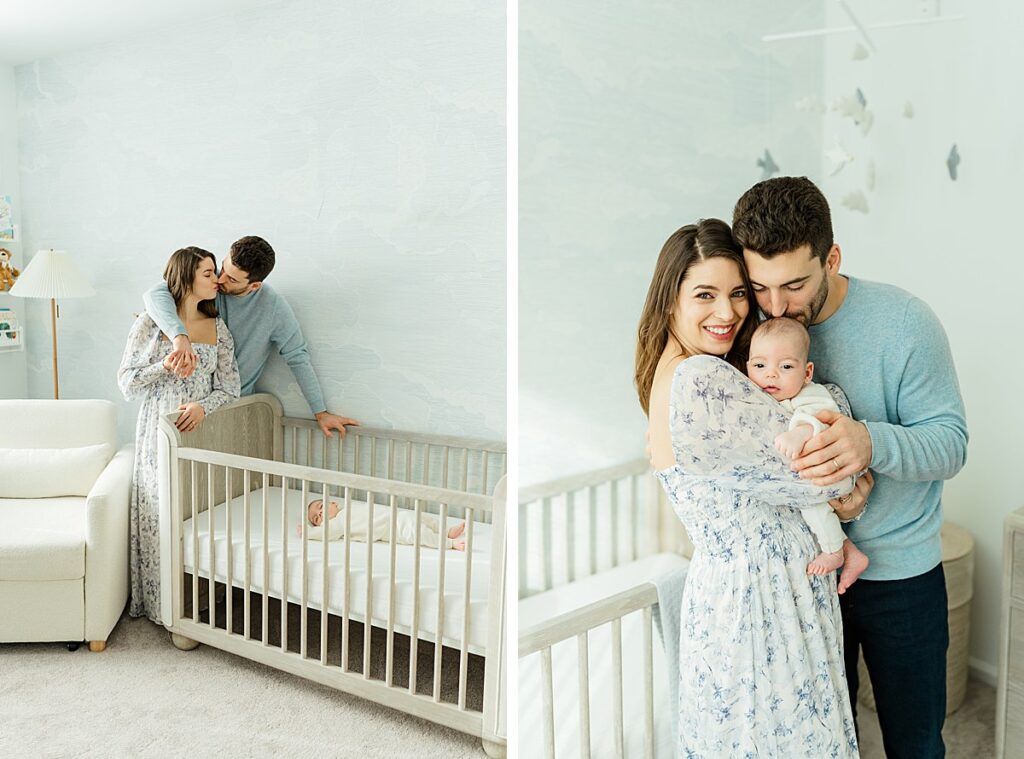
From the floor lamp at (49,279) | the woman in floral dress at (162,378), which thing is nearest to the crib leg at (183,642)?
the woman in floral dress at (162,378)

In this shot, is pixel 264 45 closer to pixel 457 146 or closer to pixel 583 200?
pixel 457 146

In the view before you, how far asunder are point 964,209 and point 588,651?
70 centimetres

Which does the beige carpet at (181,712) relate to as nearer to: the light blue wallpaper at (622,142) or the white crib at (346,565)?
the white crib at (346,565)

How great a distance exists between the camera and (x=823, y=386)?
0.93m

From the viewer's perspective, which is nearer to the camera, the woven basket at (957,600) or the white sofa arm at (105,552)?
the woven basket at (957,600)

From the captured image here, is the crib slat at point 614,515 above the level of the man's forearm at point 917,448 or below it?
below

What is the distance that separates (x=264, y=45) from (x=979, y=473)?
2778 mm

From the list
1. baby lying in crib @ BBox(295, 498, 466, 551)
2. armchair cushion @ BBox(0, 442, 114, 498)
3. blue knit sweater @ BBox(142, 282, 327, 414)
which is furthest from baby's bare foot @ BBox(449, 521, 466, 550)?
armchair cushion @ BBox(0, 442, 114, 498)

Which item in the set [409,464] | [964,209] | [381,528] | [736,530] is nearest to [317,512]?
[381,528]

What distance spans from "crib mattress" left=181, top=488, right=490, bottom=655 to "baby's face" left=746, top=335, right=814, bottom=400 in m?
1.22

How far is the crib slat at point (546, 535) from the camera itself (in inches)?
42.4

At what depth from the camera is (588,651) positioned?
1041 mm

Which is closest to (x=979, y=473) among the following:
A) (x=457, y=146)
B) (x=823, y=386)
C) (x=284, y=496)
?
(x=823, y=386)

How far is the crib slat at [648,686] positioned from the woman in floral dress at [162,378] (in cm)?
205
